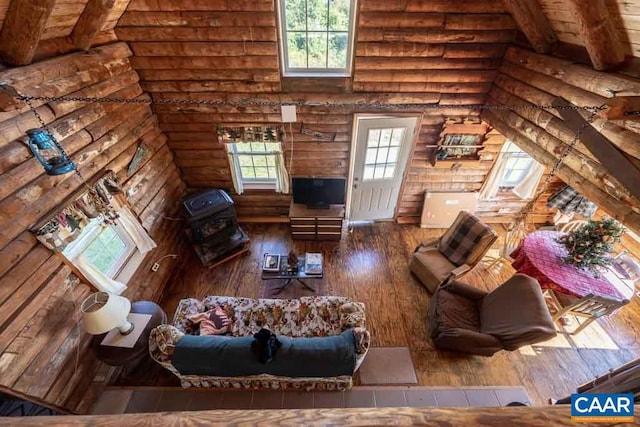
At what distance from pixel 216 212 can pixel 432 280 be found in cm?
325

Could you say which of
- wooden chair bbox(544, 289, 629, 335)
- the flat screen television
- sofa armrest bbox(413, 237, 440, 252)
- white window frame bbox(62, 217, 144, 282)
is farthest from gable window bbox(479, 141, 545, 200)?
white window frame bbox(62, 217, 144, 282)

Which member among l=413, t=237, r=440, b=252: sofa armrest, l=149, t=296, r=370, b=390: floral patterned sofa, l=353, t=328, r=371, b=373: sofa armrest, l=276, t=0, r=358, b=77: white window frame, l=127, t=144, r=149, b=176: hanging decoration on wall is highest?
l=276, t=0, r=358, b=77: white window frame

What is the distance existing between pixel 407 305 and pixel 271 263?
1.96 meters

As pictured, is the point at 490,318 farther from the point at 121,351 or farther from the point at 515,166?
the point at 121,351

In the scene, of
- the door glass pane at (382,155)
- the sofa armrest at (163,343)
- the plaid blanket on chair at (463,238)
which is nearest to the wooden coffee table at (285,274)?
the sofa armrest at (163,343)

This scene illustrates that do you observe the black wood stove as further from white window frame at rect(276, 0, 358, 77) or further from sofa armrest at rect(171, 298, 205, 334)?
white window frame at rect(276, 0, 358, 77)

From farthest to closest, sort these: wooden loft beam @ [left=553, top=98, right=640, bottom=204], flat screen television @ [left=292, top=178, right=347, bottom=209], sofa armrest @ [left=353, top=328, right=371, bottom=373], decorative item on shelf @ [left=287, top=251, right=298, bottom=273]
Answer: flat screen television @ [left=292, top=178, right=347, bottom=209] → decorative item on shelf @ [left=287, top=251, right=298, bottom=273] → sofa armrest @ [left=353, top=328, right=371, bottom=373] → wooden loft beam @ [left=553, top=98, right=640, bottom=204]

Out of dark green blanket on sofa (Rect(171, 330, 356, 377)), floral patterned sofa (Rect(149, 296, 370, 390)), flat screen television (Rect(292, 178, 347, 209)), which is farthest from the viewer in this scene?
flat screen television (Rect(292, 178, 347, 209))

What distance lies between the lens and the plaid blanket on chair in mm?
3602

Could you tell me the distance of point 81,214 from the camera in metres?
2.60

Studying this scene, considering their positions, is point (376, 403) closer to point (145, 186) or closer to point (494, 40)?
point (145, 186)

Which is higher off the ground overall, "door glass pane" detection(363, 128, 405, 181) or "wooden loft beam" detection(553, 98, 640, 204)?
"wooden loft beam" detection(553, 98, 640, 204)

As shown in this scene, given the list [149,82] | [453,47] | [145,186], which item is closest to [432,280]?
→ [453,47]

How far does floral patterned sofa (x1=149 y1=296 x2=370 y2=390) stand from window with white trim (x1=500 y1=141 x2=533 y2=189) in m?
3.44
